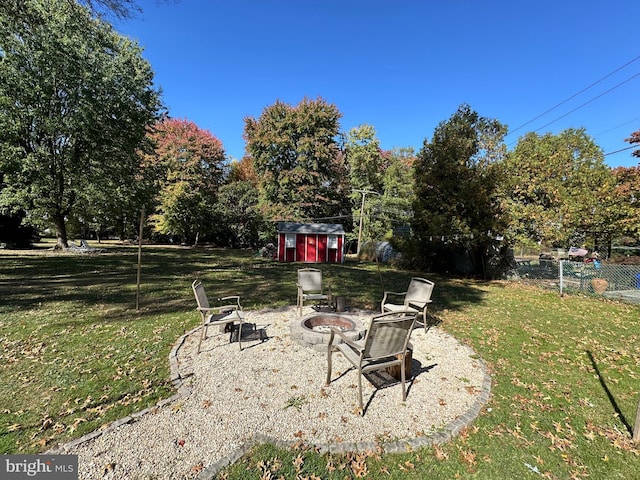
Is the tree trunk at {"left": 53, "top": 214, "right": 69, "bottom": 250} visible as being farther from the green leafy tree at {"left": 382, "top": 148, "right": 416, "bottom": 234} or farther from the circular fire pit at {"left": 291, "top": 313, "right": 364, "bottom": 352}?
the green leafy tree at {"left": 382, "top": 148, "right": 416, "bottom": 234}

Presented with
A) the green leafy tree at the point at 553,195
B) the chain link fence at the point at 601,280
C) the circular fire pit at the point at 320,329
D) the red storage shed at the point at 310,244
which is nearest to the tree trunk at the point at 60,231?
the red storage shed at the point at 310,244

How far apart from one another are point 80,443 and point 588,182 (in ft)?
55.5

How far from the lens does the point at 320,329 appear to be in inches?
211

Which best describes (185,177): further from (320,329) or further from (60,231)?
(320,329)

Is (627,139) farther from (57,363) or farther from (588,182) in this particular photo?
(57,363)

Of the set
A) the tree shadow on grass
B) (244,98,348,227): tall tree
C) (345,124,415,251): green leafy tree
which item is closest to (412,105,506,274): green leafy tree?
the tree shadow on grass

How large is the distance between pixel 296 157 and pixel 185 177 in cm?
1079

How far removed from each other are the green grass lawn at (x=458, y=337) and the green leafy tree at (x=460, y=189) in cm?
452

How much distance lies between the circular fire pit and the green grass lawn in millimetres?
2022

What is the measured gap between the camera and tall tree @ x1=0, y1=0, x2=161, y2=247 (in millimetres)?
13617

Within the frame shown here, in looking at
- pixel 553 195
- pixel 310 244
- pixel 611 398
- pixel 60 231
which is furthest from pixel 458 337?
pixel 60 231

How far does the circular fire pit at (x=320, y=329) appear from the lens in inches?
190

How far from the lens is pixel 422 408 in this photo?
3.34m

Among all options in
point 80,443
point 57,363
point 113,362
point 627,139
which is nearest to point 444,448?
point 80,443
